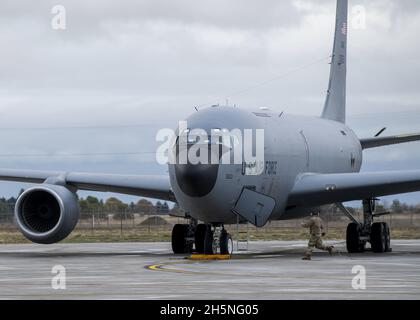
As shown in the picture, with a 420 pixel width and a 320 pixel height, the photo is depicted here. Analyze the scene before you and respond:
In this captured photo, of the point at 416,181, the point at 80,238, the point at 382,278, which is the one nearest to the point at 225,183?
the point at 416,181

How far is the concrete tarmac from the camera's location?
1686cm

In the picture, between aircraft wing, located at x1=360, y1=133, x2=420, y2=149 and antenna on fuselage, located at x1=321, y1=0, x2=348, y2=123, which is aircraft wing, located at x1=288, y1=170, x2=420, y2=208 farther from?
antenna on fuselage, located at x1=321, y1=0, x2=348, y2=123

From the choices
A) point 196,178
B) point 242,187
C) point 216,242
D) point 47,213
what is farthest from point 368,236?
point 47,213

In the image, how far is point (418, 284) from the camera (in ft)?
61.7

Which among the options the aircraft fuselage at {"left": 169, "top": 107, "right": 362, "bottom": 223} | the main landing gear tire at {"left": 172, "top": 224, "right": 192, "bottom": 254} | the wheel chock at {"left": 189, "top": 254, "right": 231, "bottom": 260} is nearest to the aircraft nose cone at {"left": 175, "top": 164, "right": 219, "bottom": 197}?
the aircraft fuselage at {"left": 169, "top": 107, "right": 362, "bottom": 223}

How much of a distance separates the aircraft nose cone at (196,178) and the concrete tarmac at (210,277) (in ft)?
5.79

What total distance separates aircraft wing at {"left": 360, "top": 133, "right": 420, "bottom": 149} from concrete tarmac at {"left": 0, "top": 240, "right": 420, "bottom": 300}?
305 inches

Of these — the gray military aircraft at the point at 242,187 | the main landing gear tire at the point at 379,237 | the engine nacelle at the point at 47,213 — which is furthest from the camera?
the main landing gear tire at the point at 379,237

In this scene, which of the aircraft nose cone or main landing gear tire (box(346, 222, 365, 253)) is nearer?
the aircraft nose cone

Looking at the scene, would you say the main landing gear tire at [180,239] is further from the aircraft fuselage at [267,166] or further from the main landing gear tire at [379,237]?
the main landing gear tire at [379,237]

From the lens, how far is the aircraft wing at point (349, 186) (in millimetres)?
30500

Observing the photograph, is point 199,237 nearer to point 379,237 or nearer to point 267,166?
point 267,166

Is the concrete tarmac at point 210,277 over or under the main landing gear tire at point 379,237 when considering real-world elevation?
under

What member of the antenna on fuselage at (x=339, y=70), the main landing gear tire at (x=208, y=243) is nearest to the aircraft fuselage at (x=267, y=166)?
the main landing gear tire at (x=208, y=243)
